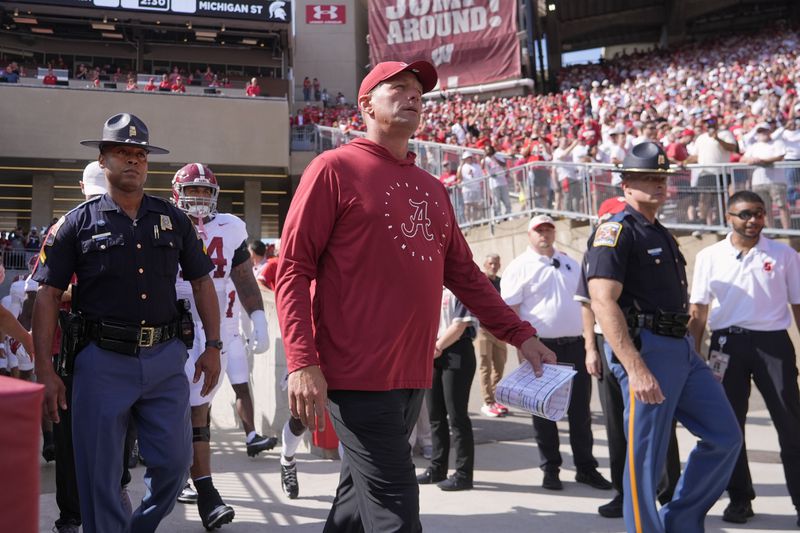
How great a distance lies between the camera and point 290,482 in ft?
19.5

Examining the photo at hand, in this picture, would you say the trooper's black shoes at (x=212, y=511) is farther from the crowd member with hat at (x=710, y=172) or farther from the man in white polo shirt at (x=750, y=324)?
the crowd member with hat at (x=710, y=172)

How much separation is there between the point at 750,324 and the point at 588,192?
7666mm

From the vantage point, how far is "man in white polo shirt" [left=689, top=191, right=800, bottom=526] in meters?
5.16

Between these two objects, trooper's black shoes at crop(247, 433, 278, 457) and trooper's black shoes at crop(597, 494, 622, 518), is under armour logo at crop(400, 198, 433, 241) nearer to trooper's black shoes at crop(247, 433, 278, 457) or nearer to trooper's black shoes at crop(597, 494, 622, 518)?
trooper's black shoes at crop(597, 494, 622, 518)

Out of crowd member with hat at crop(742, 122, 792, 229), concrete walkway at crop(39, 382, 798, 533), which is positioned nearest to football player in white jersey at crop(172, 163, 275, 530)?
concrete walkway at crop(39, 382, 798, 533)

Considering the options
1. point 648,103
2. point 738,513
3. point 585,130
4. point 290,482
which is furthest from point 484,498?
point 648,103

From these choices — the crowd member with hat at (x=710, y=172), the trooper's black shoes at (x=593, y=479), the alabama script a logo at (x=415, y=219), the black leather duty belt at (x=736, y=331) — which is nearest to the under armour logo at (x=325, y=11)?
the crowd member with hat at (x=710, y=172)

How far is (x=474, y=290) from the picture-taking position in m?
3.59

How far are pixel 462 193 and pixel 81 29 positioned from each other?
93.9 ft

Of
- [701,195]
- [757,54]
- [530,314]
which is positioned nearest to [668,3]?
[757,54]

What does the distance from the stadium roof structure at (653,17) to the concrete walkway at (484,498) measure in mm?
38244

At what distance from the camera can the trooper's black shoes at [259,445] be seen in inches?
272

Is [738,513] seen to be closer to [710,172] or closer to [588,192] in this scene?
[710,172]

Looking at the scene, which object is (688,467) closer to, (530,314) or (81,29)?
(530,314)
